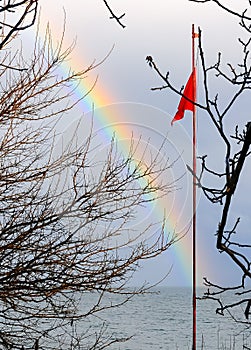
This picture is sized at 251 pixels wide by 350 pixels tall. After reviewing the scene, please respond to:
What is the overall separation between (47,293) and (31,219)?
511 millimetres

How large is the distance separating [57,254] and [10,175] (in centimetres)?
62

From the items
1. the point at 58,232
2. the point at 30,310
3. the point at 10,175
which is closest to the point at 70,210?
the point at 58,232

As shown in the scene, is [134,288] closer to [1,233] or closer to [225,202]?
[1,233]

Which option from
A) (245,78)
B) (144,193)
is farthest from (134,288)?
(245,78)

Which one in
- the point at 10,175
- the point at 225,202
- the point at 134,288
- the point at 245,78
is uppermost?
the point at 10,175

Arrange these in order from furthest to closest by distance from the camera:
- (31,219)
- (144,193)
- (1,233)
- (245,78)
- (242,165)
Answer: (144,193) → (31,219) → (1,233) → (245,78) → (242,165)

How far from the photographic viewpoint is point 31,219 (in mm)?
4527

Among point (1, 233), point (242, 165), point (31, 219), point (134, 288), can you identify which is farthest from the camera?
point (134, 288)

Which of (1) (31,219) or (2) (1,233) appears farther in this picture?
(1) (31,219)

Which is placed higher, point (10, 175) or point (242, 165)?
point (10, 175)

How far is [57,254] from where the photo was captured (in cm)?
450

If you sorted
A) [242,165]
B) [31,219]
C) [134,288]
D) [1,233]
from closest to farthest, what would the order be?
1. [242,165]
2. [1,233]
3. [31,219]
4. [134,288]

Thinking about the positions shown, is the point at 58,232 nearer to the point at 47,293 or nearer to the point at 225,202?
the point at 47,293

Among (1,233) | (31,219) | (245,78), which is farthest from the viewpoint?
(31,219)
